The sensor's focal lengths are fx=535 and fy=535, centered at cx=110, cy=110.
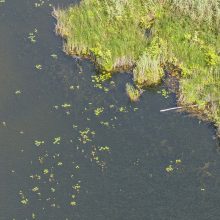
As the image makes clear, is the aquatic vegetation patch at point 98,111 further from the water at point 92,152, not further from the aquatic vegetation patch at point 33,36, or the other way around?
the aquatic vegetation patch at point 33,36

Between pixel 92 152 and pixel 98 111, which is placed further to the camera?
pixel 98 111

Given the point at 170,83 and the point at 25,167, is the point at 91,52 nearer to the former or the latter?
the point at 170,83

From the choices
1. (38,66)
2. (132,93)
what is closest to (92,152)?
(132,93)

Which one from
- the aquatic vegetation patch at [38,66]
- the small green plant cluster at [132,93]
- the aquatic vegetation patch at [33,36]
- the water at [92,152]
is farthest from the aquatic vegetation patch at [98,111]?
the aquatic vegetation patch at [33,36]

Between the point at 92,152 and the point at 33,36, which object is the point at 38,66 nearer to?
the point at 33,36

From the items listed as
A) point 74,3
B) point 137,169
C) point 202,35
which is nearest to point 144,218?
point 137,169

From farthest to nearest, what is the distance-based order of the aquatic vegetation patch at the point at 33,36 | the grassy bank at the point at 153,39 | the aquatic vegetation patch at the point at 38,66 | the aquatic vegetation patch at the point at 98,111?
the aquatic vegetation patch at the point at 33,36 → the aquatic vegetation patch at the point at 38,66 → the grassy bank at the point at 153,39 → the aquatic vegetation patch at the point at 98,111
